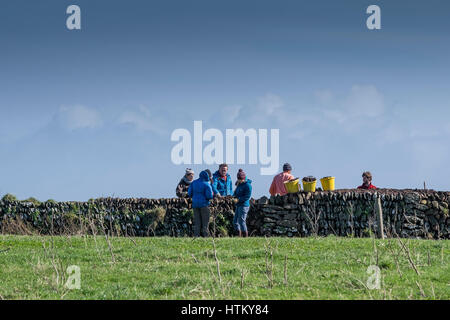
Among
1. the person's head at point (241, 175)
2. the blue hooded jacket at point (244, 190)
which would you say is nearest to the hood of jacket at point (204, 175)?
the blue hooded jacket at point (244, 190)

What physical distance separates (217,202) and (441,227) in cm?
750

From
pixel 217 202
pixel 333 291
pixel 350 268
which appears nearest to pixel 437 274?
pixel 350 268

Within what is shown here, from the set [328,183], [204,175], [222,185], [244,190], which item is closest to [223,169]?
[222,185]

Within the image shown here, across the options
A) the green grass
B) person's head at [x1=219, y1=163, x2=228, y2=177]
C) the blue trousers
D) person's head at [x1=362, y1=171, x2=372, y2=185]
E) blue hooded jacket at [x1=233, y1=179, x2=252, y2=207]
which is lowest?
the green grass

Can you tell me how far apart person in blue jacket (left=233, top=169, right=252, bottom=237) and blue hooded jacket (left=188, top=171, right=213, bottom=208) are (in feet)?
3.57

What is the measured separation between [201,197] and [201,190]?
0.23m

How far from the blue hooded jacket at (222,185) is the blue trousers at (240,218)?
1.59 meters

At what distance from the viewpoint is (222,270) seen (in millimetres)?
10648

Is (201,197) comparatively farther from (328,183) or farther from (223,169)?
(328,183)

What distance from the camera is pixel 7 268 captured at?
12.0 meters

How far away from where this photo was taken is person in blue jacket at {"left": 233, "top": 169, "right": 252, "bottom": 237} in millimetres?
18016

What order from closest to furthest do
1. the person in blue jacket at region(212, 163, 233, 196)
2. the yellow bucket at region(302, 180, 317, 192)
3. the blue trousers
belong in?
the blue trousers
the person in blue jacket at region(212, 163, 233, 196)
the yellow bucket at region(302, 180, 317, 192)

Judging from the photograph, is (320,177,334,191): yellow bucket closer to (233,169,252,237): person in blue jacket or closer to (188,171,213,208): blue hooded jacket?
(233,169,252,237): person in blue jacket

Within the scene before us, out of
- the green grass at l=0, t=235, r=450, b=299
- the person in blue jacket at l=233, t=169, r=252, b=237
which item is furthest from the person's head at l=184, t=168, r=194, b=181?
the green grass at l=0, t=235, r=450, b=299
